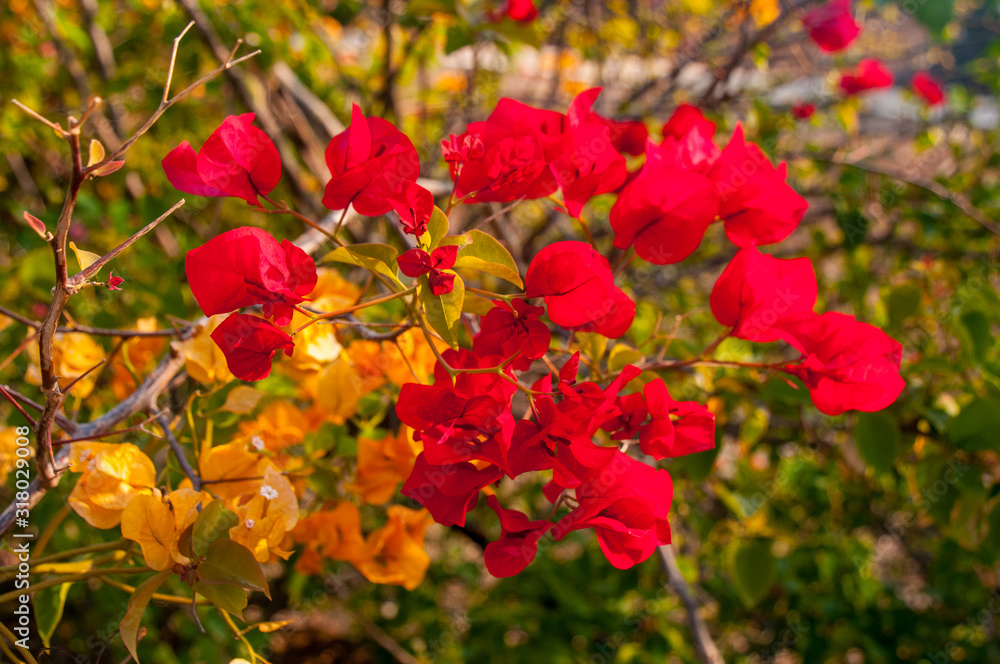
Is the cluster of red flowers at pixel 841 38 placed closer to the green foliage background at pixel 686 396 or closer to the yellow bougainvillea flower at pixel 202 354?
the green foliage background at pixel 686 396

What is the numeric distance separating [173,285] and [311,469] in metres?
0.46

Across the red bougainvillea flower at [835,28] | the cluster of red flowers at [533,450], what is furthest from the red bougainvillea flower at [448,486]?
the red bougainvillea flower at [835,28]

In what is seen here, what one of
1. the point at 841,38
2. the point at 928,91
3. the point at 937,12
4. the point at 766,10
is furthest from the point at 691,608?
the point at 937,12

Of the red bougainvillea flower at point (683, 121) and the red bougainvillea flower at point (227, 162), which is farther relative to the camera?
A: the red bougainvillea flower at point (683, 121)

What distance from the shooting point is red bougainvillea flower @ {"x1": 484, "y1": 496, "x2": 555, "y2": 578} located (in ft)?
1.40

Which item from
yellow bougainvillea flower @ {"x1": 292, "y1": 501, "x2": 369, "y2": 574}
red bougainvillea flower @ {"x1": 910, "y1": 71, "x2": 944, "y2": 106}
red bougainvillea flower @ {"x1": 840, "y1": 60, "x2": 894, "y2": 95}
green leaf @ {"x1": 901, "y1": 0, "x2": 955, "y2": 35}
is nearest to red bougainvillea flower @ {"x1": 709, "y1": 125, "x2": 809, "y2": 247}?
yellow bougainvillea flower @ {"x1": 292, "y1": 501, "x2": 369, "y2": 574}

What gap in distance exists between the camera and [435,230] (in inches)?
17.0

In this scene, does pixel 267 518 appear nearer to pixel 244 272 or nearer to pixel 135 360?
pixel 244 272

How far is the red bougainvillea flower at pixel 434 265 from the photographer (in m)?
0.40

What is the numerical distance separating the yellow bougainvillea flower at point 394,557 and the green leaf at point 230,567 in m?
0.24

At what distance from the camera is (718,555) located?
4.81ft

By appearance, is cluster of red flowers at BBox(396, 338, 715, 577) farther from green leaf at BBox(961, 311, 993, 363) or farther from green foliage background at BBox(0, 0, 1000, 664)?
green leaf at BBox(961, 311, 993, 363)

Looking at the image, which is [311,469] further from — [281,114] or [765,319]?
[281,114]

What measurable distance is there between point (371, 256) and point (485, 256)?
72 millimetres
